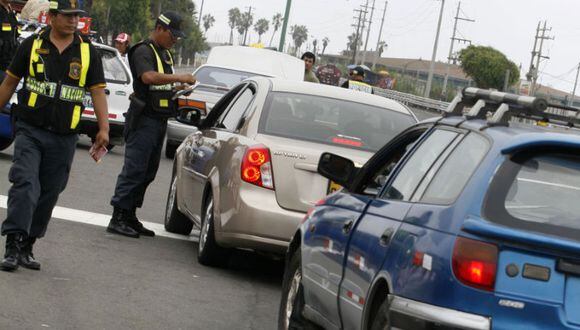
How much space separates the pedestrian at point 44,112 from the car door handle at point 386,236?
3763 millimetres

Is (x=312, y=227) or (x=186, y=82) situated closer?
(x=312, y=227)

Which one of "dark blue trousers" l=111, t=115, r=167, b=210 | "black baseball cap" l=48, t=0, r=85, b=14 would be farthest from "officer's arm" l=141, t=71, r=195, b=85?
"black baseball cap" l=48, t=0, r=85, b=14

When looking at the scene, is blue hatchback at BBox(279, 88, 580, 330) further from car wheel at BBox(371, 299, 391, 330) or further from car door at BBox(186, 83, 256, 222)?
car door at BBox(186, 83, 256, 222)

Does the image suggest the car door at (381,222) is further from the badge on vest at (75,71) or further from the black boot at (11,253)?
the badge on vest at (75,71)

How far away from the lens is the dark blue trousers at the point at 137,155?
37.4 feet

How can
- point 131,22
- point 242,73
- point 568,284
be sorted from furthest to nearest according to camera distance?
point 131,22 < point 242,73 < point 568,284

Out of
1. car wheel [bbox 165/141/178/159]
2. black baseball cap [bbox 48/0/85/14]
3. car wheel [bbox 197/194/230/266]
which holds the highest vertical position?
black baseball cap [bbox 48/0/85/14]

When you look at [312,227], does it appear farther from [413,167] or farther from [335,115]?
[335,115]

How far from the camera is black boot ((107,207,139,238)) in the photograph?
1136 cm

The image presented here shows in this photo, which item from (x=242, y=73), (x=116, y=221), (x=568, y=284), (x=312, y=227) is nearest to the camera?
(x=568, y=284)

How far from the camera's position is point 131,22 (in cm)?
8200

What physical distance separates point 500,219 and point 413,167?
1180mm

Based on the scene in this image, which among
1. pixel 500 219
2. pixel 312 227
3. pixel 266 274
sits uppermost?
pixel 500 219

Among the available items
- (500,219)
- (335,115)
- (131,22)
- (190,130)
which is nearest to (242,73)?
(190,130)
